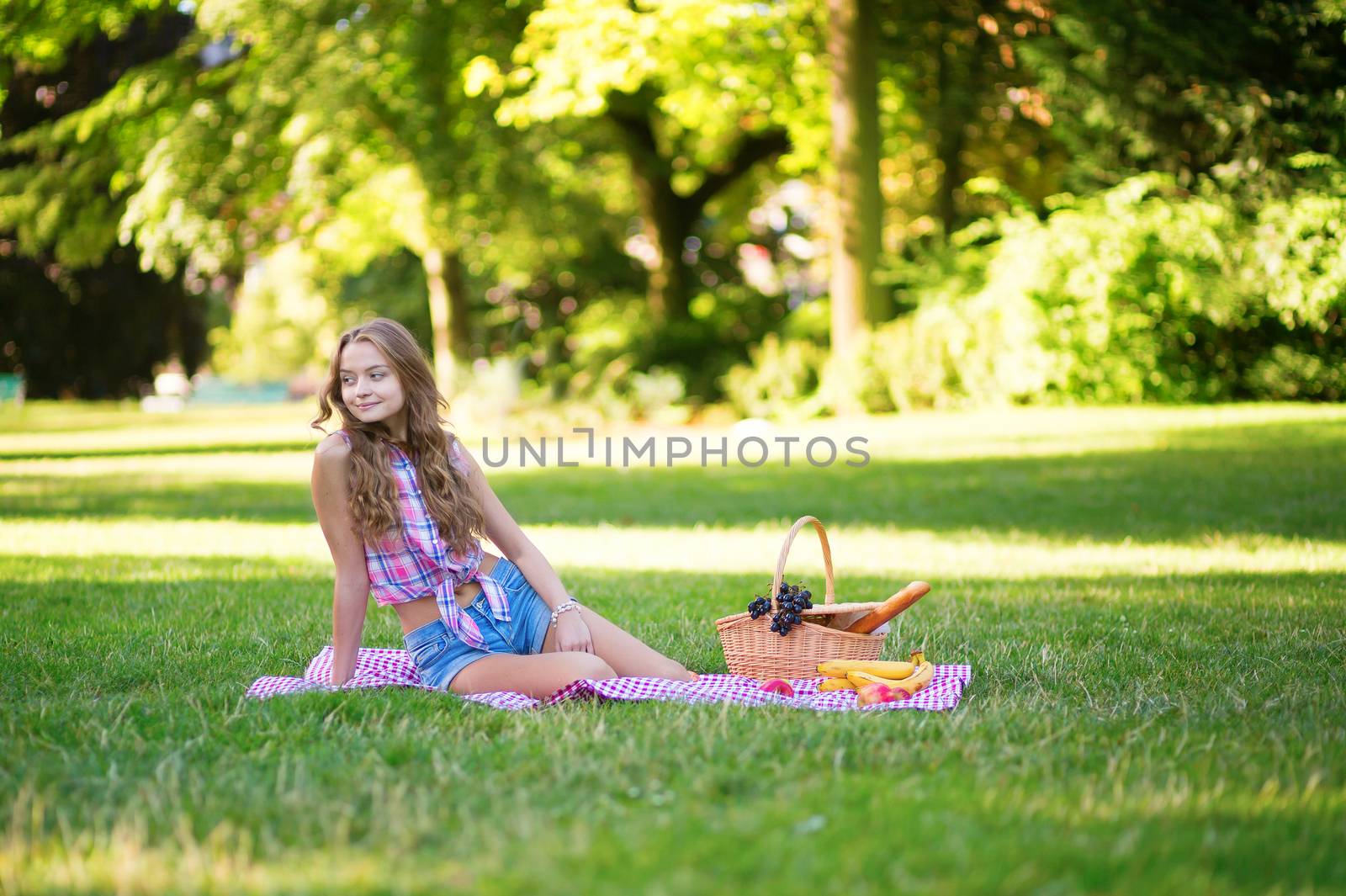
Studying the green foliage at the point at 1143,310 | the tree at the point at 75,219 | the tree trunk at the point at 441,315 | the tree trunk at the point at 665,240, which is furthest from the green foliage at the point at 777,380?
the tree at the point at 75,219

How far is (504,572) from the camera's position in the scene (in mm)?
4539

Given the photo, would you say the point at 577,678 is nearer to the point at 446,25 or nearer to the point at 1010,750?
the point at 1010,750

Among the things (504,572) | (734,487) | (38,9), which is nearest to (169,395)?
(38,9)

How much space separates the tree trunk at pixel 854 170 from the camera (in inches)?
591

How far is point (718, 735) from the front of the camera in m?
3.47

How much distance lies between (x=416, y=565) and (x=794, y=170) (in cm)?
1757

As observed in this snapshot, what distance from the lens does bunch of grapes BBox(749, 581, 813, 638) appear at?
4441mm

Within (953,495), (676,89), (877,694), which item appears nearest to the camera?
(877,694)

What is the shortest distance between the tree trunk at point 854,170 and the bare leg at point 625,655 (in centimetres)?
1133

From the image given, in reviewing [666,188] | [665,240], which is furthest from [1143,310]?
[666,188]

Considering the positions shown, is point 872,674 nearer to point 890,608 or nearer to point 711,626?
point 890,608

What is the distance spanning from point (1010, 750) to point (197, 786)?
2.13 meters

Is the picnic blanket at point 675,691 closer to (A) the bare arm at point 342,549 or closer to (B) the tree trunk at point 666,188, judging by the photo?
(A) the bare arm at point 342,549

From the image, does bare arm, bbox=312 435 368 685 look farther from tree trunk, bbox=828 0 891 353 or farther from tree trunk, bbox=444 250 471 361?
tree trunk, bbox=444 250 471 361
